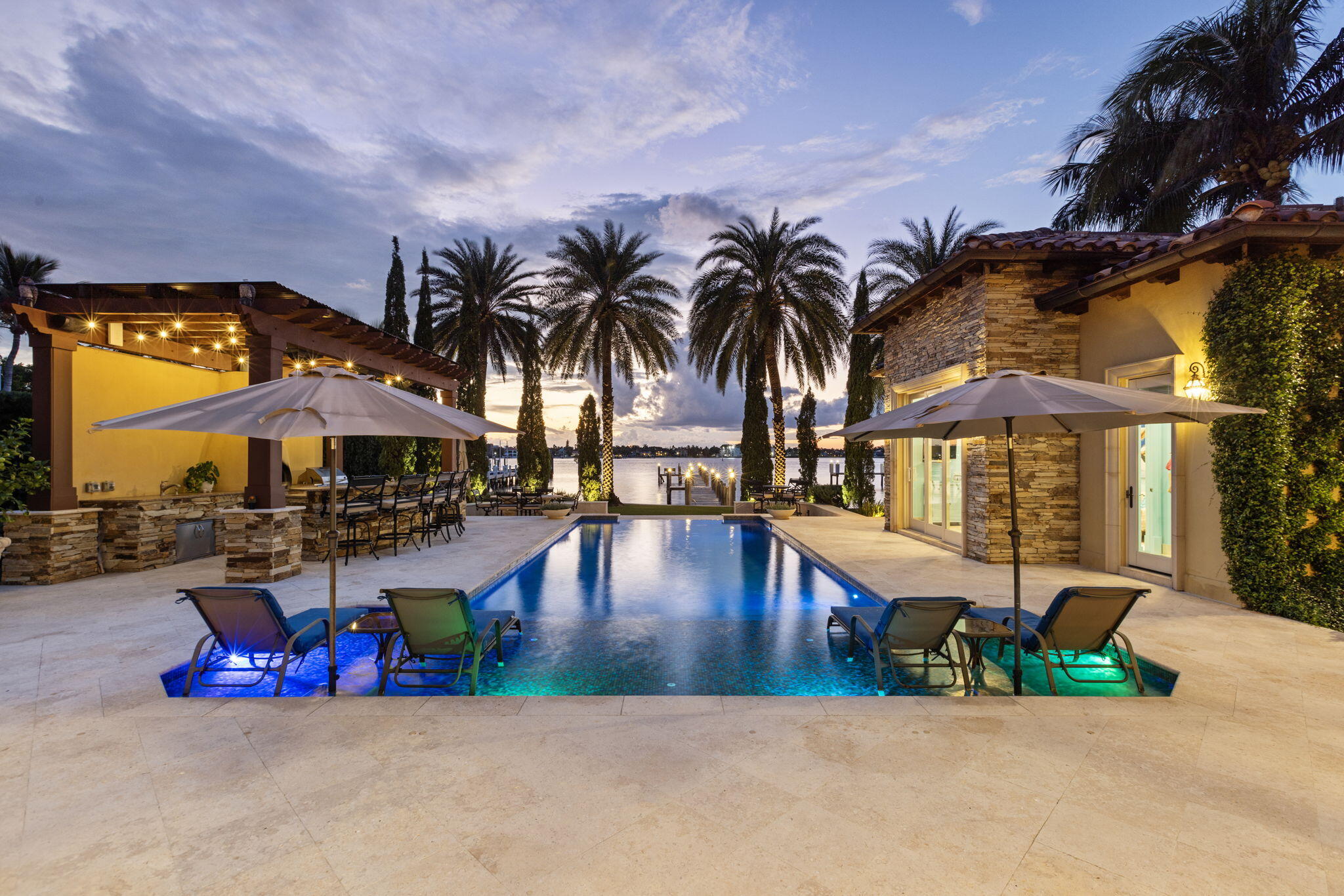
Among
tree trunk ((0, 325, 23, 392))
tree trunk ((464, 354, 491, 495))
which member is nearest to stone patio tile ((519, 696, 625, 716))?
tree trunk ((464, 354, 491, 495))

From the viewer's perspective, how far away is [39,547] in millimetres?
7754

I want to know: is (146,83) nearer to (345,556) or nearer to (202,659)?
(345,556)

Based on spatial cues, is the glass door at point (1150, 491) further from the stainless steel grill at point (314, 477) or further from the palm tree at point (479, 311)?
the palm tree at point (479, 311)

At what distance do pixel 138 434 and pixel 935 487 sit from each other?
48.6ft

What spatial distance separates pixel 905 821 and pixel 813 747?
737 millimetres

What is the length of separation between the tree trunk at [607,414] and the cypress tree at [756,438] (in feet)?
15.5

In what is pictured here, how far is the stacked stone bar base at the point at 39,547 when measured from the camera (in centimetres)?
770

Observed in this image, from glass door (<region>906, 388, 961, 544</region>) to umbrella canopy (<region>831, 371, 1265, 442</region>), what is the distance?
5910 mm

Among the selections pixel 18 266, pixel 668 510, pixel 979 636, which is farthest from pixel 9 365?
pixel 979 636

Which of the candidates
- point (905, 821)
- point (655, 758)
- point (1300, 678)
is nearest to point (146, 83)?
point (655, 758)

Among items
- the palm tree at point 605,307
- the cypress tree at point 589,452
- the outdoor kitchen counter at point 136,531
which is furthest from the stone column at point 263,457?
the cypress tree at point 589,452

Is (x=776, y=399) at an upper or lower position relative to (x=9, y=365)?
lower

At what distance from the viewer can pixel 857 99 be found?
1209cm

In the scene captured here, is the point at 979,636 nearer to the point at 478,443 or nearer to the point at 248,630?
the point at 248,630
